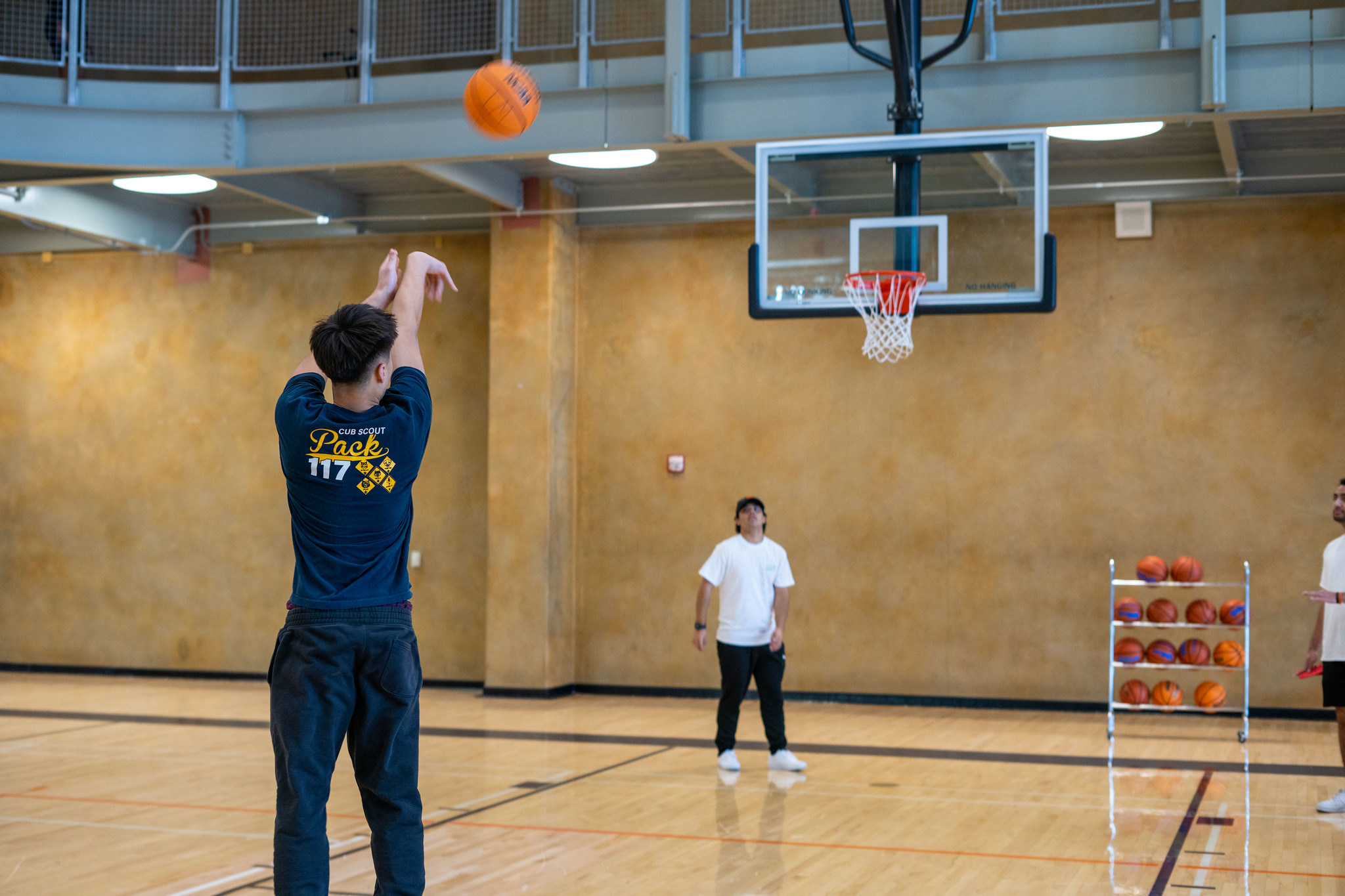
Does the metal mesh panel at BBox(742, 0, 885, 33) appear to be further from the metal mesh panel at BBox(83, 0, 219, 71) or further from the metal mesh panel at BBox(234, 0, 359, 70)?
the metal mesh panel at BBox(83, 0, 219, 71)

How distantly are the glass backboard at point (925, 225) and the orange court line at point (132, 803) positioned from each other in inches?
161

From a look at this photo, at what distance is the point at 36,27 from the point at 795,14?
594 cm

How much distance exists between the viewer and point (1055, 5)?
30.4ft

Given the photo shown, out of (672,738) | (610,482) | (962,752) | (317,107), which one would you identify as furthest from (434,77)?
(962,752)

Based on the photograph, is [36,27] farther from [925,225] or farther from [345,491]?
[345,491]

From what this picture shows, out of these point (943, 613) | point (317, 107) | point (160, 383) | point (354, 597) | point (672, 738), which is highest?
point (317, 107)

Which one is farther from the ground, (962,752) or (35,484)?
(35,484)

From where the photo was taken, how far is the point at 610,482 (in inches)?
510

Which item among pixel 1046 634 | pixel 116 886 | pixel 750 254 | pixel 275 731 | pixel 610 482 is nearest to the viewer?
pixel 275 731

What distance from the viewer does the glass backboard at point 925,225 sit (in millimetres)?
7910

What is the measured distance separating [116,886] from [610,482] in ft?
25.3

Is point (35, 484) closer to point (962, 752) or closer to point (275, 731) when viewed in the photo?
point (962, 752)

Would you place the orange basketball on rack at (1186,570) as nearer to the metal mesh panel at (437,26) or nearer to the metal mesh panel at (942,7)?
the metal mesh panel at (942,7)

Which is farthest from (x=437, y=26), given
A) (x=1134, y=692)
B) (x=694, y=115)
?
(x=1134, y=692)
